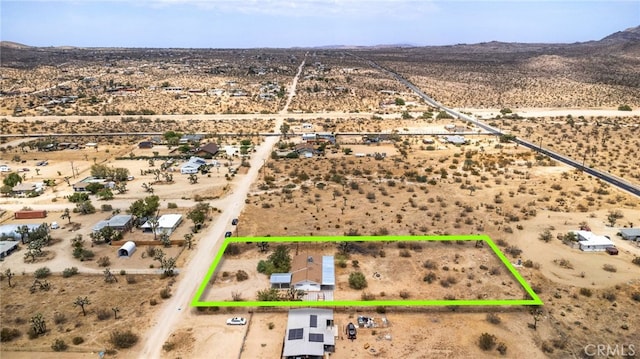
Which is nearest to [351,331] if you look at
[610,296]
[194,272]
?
[194,272]

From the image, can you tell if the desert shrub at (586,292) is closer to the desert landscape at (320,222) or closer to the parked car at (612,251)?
the desert landscape at (320,222)

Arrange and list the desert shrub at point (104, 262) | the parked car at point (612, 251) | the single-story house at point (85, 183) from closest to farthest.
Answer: the desert shrub at point (104, 262), the parked car at point (612, 251), the single-story house at point (85, 183)

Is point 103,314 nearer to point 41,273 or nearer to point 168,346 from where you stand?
point 168,346

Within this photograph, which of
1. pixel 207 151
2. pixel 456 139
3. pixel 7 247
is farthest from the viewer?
pixel 456 139

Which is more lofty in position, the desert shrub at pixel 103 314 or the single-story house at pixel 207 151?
the single-story house at pixel 207 151

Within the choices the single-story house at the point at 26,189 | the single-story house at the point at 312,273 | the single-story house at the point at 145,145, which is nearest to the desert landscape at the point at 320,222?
the single-story house at the point at 26,189

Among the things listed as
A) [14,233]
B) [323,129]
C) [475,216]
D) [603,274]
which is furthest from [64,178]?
[603,274]

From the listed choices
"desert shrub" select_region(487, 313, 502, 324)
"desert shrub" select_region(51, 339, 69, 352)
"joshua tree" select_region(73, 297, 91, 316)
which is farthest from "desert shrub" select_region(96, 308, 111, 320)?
"desert shrub" select_region(487, 313, 502, 324)
